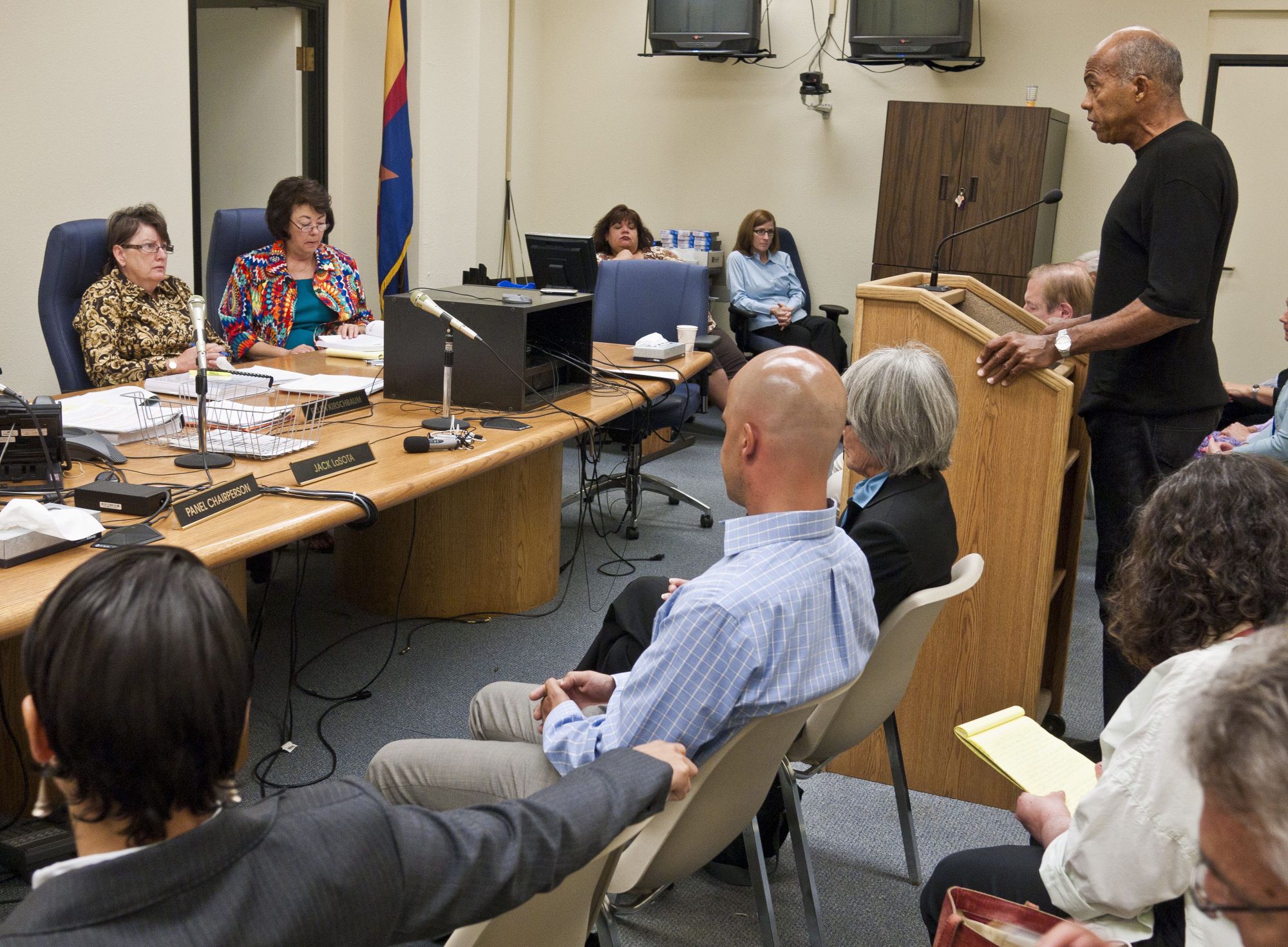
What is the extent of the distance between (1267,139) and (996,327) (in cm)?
407

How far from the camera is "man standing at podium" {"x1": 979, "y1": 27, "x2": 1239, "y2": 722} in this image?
2.37 m

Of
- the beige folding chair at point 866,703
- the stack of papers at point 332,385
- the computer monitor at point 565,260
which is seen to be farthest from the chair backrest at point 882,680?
the computer monitor at point 565,260

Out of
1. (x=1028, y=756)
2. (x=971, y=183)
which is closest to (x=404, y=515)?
(x=1028, y=756)

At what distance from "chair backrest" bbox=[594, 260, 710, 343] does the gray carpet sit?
0.87 meters

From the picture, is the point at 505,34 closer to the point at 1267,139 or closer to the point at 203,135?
the point at 203,135

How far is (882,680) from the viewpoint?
1895 millimetres

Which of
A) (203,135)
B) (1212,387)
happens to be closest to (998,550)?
(1212,387)

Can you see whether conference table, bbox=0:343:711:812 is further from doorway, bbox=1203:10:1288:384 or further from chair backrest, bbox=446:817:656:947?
doorway, bbox=1203:10:1288:384

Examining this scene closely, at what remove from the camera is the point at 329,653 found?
321 centimetres

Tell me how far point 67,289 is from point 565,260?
217cm

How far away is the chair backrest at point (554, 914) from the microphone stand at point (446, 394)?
1.72 m

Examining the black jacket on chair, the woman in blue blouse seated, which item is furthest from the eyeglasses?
the woman in blue blouse seated

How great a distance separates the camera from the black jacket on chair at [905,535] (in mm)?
1924

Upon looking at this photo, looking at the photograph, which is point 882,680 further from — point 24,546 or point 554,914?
point 24,546
